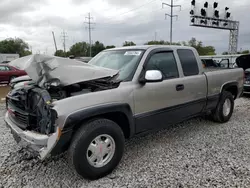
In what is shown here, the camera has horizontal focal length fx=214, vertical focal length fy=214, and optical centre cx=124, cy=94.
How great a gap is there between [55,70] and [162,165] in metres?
2.05

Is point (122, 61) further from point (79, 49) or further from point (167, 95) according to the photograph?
point (79, 49)

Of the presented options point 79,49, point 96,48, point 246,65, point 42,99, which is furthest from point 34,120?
point 79,49

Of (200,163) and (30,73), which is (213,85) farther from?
(30,73)

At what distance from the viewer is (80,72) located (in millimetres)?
2795

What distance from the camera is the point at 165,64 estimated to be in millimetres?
3746

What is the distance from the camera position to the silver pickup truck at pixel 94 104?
2.55 meters

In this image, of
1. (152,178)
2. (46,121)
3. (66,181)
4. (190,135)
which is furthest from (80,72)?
(190,135)

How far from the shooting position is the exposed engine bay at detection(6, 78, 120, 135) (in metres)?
2.61

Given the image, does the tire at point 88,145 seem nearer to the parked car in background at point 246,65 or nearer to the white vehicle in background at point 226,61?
the white vehicle in background at point 226,61

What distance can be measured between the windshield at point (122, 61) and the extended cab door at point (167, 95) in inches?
8.1

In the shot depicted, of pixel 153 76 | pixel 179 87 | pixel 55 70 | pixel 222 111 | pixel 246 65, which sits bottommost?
pixel 222 111

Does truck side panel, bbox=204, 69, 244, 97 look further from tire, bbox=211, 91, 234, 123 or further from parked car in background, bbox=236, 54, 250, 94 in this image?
parked car in background, bbox=236, 54, 250, 94

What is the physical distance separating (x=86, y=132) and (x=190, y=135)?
2596 millimetres

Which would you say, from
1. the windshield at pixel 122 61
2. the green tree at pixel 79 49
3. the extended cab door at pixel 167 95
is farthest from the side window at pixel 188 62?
the green tree at pixel 79 49
